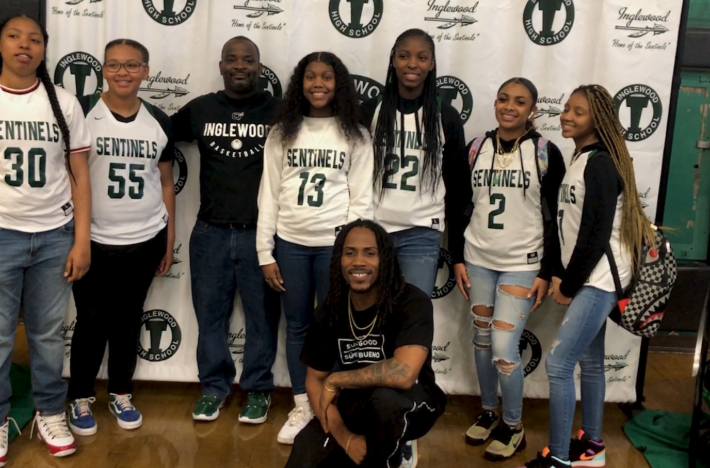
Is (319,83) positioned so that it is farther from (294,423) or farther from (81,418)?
(81,418)

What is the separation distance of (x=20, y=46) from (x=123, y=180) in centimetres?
62

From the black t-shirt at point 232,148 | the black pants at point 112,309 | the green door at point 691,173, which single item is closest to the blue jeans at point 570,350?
the black t-shirt at point 232,148

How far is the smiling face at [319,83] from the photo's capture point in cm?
251

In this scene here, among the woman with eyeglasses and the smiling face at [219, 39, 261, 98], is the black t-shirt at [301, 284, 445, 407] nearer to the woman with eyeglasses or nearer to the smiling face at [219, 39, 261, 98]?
the woman with eyeglasses

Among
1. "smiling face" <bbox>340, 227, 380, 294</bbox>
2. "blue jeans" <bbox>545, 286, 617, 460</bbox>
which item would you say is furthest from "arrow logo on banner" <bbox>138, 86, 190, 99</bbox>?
"blue jeans" <bbox>545, 286, 617, 460</bbox>

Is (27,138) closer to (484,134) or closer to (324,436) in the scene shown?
(324,436)

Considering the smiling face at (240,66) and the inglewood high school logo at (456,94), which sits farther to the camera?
the inglewood high school logo at (456,94)

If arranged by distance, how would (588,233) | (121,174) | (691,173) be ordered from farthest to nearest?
1. (691,173)
2. (121,174)
3. (588,233)

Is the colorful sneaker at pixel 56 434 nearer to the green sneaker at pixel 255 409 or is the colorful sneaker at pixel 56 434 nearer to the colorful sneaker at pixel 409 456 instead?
the green sneaker at pixel 255 409

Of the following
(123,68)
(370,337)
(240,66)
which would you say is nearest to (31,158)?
(123,68)

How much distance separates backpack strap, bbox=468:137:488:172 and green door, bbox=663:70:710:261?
1779mm

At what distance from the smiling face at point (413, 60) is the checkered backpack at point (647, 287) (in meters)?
0.97

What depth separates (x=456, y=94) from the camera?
2922mm

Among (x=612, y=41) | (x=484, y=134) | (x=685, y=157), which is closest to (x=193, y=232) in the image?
(x=484, y=134)
